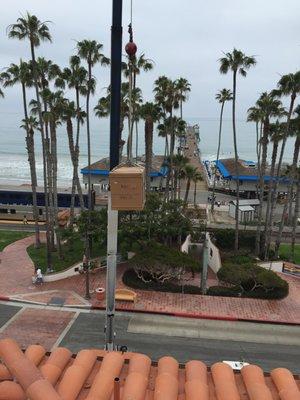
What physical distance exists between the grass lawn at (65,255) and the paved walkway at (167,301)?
2.14 metres

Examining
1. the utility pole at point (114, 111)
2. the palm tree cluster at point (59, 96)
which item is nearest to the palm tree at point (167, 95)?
the palm tree cluster at point (59, 96)

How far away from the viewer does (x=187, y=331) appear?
20.8 m

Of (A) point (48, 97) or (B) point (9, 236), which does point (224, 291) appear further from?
(B) point (9, 236)

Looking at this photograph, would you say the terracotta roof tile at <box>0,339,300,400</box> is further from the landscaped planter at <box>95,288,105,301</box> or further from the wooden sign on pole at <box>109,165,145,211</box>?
the landscaped planter at <box>95,288,105,301</box>

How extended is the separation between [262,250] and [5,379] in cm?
2912

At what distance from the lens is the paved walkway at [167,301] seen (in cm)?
2258

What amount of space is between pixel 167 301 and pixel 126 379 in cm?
1574

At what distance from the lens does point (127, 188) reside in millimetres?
8961

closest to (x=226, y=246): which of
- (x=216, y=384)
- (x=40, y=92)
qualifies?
(x=40, y=92)

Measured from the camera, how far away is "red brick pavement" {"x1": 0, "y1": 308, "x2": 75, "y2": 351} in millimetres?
19453

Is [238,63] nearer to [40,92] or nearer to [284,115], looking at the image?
[284,115]

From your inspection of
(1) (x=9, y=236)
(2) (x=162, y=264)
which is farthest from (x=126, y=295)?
(1) (x=9, y=236)

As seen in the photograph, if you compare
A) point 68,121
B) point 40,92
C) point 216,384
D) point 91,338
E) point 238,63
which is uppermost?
point 238,63

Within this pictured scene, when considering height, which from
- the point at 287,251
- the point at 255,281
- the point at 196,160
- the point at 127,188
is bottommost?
the point at 287,251
